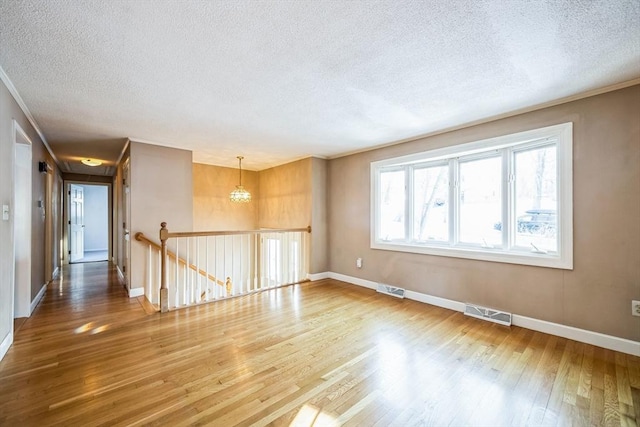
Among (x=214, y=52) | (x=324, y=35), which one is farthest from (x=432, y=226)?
Answer: (x=214, y=52)

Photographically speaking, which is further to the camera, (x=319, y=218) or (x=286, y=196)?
(x=286, y=196)

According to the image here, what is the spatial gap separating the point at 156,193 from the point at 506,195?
4914mm

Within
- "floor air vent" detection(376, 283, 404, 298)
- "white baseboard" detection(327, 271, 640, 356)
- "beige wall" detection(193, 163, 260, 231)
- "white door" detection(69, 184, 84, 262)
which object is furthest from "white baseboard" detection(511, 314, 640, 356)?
"white door" detection(69, 184, 84, 262)

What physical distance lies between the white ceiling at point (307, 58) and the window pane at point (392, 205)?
1.20 m

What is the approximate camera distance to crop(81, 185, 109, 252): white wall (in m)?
9.09

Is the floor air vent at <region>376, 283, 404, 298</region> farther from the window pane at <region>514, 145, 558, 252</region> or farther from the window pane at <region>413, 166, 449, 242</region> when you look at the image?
the window pane at <region>514, 145, 558, 252</region>

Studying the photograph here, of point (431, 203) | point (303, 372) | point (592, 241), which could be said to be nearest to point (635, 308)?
point (592, 241)

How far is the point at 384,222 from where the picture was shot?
452 cm

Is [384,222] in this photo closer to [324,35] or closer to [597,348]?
[597,348]

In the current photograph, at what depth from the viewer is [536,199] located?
9.73ft

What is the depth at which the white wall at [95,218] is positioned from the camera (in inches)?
358

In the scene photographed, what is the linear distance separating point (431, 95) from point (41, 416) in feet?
12.3

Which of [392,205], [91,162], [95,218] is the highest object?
[91,162]

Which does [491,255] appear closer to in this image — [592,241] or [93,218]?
[592,241]
